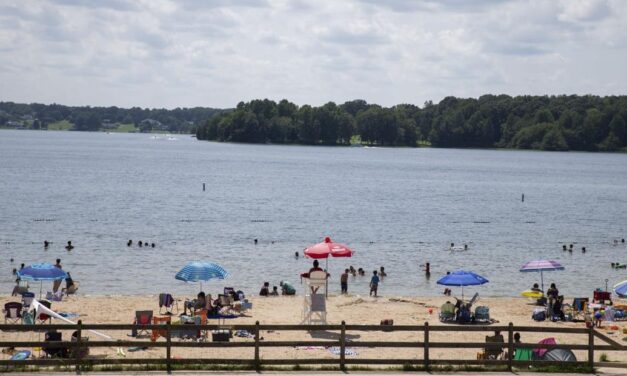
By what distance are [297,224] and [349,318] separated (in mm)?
44400

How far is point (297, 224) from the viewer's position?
246ft

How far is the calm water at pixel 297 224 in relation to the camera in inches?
1839

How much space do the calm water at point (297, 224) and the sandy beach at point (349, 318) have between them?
558 cm

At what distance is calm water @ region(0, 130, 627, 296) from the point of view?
46.7 meters

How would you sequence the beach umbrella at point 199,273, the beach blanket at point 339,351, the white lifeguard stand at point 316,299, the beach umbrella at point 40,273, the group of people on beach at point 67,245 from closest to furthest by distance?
1. the beach blanket at point 339,351
2. the white lifeguard stand at point 316,299
3. the beach umbrella at point 199,273
4. the beach umbrella at point 40,273
5. the group of people on beach at point 67,245

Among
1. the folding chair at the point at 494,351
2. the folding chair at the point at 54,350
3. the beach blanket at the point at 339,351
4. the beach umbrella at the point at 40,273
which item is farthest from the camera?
the beach umbrella at the point at 40,273

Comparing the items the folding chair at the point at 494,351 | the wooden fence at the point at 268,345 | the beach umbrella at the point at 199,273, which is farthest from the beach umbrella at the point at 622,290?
the beach umbrella at the point at 199,273

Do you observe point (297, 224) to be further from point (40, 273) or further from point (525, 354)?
point (525, 354)

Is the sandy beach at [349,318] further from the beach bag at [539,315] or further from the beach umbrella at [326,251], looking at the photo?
the beach umbrella at [326,251]

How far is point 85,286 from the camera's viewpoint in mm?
40875

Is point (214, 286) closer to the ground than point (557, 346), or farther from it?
closer to the ground

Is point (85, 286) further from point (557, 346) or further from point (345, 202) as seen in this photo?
point (345, 202)

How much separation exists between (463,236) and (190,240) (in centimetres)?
2192

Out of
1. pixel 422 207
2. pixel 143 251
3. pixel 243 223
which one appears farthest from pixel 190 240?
pixel 422 207
